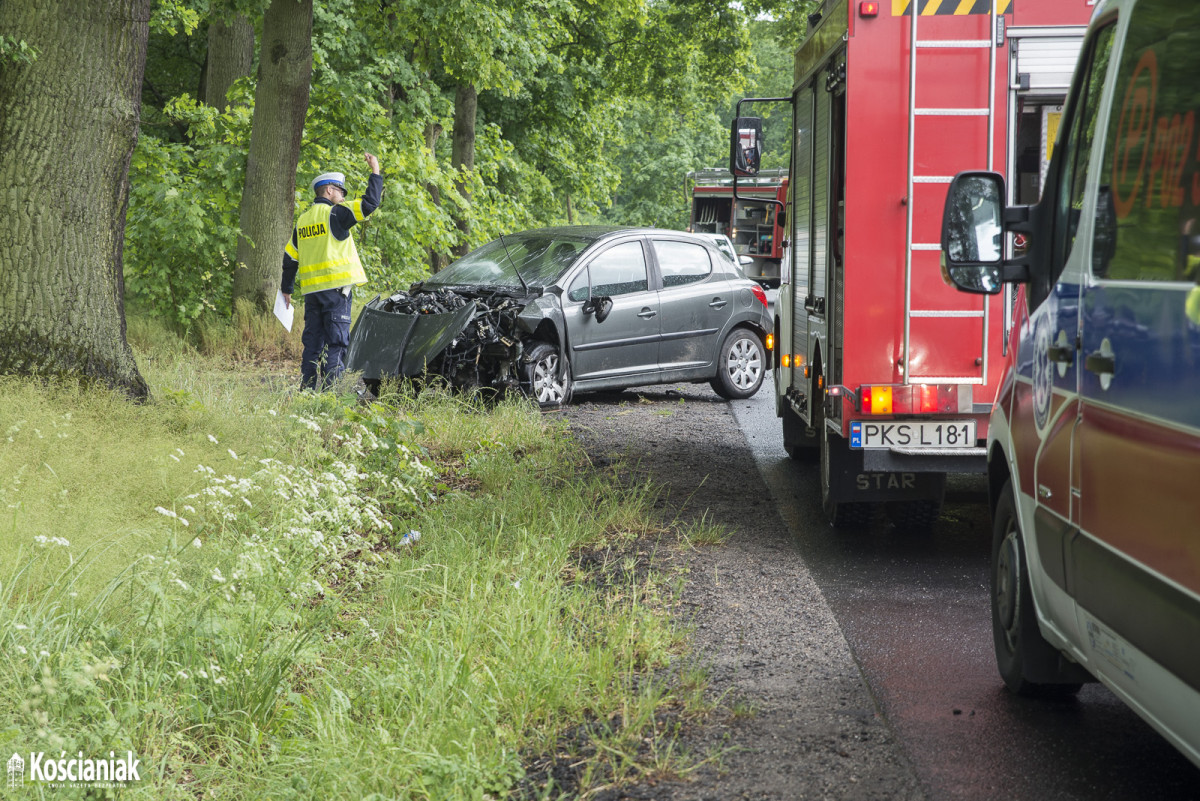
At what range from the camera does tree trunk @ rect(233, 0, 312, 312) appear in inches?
591

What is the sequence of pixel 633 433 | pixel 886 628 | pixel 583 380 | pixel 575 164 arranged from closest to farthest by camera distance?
pixel 886 628 → pixel 633 433 → pixel 583 380 → pixel 575 164

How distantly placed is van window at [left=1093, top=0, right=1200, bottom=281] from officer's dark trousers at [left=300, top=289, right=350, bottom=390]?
8.18m

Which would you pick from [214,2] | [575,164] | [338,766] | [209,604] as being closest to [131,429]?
[209,604]

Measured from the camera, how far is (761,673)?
183 inches

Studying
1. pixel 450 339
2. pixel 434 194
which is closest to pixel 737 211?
pixel 434 194

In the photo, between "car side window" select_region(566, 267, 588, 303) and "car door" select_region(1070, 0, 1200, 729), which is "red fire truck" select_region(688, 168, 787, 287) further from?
"car door" select_region(1070, 0, 1200, 729)

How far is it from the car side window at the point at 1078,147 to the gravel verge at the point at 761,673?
1.65m

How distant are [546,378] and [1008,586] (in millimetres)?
7707

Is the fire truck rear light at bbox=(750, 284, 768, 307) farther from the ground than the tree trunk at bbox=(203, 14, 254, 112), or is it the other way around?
the tree trunk at bbox=(203, 14, 254, 112)

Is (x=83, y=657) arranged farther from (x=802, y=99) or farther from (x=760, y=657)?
(x=802, y=99)

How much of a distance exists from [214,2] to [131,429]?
9881mm

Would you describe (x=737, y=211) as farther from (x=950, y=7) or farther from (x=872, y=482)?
(x=950, y=7)

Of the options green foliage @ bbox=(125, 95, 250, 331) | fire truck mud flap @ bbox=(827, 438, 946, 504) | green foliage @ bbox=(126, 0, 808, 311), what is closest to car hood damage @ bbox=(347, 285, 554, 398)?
fire truck mud flap @ bbox=(827, 438, 946, 504)

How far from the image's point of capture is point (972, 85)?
6.12 m
